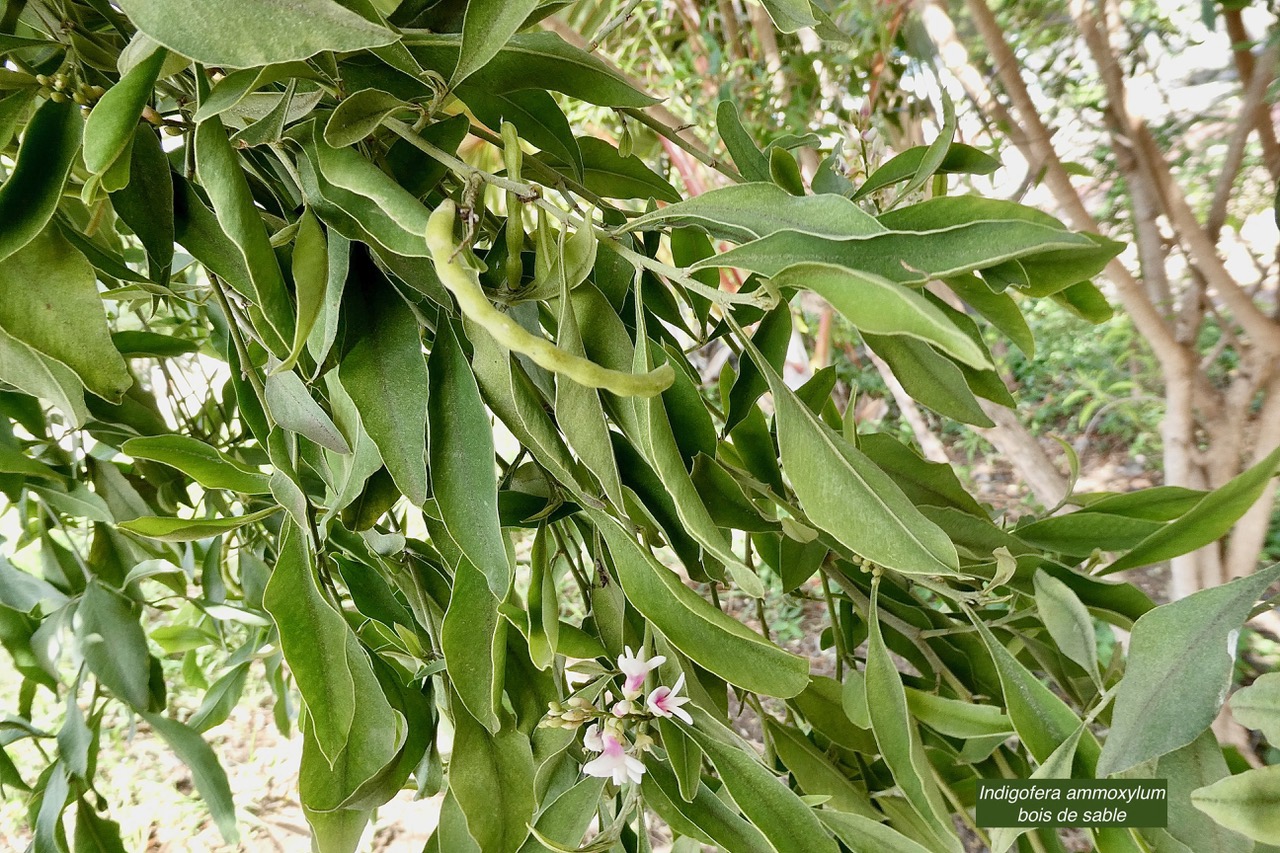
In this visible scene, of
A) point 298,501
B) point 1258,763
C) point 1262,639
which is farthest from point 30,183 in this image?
point 1262,639

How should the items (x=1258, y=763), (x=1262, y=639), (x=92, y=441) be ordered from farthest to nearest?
(x=1262, y=639) → (x=1258, y=763) → (x=92, y=441)

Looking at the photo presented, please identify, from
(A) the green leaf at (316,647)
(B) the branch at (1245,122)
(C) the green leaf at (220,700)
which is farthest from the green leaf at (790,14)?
(B) the branch at (1245,122)

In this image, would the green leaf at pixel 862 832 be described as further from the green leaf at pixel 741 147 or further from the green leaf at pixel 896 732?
the green leaf at pixel 741 147

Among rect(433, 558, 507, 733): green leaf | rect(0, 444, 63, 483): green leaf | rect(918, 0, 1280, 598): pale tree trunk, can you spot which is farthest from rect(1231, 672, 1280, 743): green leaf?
rect(918, 0, 1280, 598): pale tree trunk

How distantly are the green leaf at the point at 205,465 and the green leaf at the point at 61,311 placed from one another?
0.29ft

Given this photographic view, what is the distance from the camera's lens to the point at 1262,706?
0.73ft

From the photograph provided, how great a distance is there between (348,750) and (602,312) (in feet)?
0.52

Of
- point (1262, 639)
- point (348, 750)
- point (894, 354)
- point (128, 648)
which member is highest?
point (894, 354)

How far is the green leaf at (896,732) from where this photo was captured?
0.84ft

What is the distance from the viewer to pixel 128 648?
39cm

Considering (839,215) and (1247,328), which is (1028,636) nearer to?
(839,215)

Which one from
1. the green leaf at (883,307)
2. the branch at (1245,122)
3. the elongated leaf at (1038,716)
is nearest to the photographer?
the green leaf at (883,307)

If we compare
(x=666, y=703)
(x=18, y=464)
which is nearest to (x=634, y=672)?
(x=666, y=703)

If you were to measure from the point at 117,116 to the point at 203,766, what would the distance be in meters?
0.37
